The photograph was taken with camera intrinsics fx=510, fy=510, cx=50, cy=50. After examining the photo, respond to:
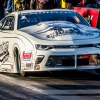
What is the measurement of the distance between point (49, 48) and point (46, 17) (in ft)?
5.71

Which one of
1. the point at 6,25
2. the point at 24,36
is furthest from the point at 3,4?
the point at 24,36

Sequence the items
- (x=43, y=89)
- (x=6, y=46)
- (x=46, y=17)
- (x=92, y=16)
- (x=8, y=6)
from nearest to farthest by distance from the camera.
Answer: (x=43, y=89) → (x=6, y=46) → (x=46, y=17) → (x=92, y=16) → (x=8, y=6)

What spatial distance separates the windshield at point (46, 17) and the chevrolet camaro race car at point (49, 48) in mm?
251

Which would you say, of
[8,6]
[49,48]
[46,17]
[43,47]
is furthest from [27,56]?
[8,6]

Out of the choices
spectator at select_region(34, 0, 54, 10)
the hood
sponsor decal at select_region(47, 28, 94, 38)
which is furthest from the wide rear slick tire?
spectator at select_region(34, 0, 54, 10)

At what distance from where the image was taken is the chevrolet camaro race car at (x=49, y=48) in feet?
33.8

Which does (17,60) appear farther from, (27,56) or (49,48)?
(49,48)

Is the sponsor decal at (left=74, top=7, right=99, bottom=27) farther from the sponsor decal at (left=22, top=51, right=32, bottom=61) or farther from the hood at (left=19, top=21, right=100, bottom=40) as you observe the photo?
the sponsor decal at (left=22, top=51, right=32, bottom=61)

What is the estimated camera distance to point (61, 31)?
10672mm

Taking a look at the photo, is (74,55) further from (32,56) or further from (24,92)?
(24,92)

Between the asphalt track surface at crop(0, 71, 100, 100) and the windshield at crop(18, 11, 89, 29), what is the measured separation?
3.95 ft

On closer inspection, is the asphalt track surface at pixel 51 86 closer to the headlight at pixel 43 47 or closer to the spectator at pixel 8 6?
the headlight at pixel 43 47

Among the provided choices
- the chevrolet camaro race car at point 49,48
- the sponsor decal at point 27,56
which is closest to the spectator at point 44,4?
the chevrolet camaro race car at point 49,48

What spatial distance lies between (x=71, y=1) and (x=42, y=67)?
27.3ft
